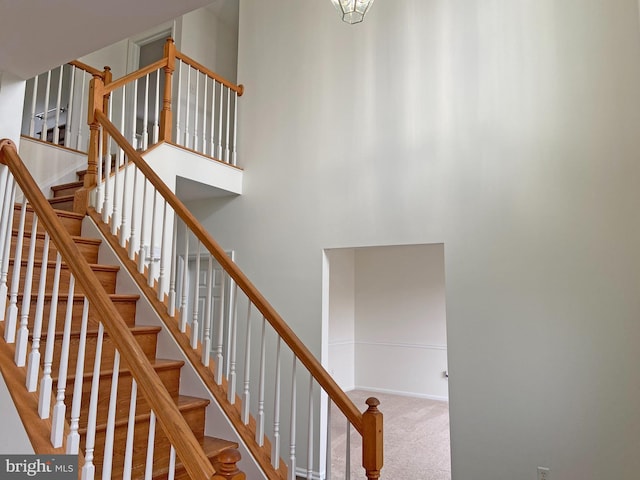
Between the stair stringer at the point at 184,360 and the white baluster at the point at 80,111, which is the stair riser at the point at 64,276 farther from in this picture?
the white baluster at the point at 80,111

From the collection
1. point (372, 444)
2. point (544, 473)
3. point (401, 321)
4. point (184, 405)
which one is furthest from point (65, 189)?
point (401, 321)

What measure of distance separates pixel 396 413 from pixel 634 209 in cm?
414

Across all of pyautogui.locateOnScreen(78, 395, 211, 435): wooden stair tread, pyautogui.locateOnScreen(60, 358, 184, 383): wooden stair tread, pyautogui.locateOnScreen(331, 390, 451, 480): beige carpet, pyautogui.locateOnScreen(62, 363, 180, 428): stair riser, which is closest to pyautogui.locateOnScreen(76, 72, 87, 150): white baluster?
pyautogui.locateOnScreen(60, 358, 184, 383): wooden stair tread

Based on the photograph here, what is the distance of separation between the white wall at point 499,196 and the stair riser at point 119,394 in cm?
170

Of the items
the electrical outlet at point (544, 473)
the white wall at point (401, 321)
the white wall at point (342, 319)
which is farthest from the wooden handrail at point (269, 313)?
the white wall at point (401, 321)

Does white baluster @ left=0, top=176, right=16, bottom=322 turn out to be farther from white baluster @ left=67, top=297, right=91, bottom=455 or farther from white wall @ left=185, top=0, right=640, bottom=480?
white wall @ left=185, top=0, right=640, bottom=480

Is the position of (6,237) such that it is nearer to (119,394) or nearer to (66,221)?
(119,394)

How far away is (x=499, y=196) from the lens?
11.3 ft

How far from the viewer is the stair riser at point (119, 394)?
2281 mm

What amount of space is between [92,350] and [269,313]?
100 cm

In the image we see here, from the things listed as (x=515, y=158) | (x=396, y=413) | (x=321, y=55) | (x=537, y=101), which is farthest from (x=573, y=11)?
(x=396, y=413)

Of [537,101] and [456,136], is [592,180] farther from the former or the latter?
[456,136]

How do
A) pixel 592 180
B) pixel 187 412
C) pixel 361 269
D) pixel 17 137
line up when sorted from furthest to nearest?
pixel 361 269 < pixel 592 180 < pixel 17 137 < pixel 187 412

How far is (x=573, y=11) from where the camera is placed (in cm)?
328
